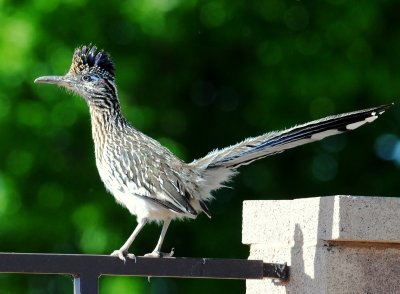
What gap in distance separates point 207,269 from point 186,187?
195 cm

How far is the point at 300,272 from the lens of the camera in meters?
4.56

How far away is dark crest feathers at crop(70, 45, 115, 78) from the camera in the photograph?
292 inches

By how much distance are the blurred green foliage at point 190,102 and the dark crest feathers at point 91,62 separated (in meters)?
2.76

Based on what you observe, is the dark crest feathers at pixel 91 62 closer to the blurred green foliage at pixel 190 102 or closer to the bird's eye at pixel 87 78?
the bird's eye at pixel 87 78

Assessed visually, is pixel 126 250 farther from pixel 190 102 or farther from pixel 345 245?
pixel 190 102

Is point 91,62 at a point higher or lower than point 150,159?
higher

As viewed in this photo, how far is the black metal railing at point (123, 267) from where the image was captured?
4.00 m

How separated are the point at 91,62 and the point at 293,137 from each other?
8.50 feet

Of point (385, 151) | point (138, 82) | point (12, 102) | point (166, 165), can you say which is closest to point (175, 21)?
point (138, 82)

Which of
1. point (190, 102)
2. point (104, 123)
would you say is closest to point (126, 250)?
point (104, 123)

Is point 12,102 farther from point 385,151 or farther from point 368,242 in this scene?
point 368,242

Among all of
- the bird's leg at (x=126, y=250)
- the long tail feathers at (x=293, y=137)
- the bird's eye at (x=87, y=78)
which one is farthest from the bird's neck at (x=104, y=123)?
the long tail feathers at (x=293, y=137)

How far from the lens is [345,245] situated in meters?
4.41

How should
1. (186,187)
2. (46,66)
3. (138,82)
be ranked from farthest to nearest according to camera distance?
(138,82), (46,66), (186,187)
